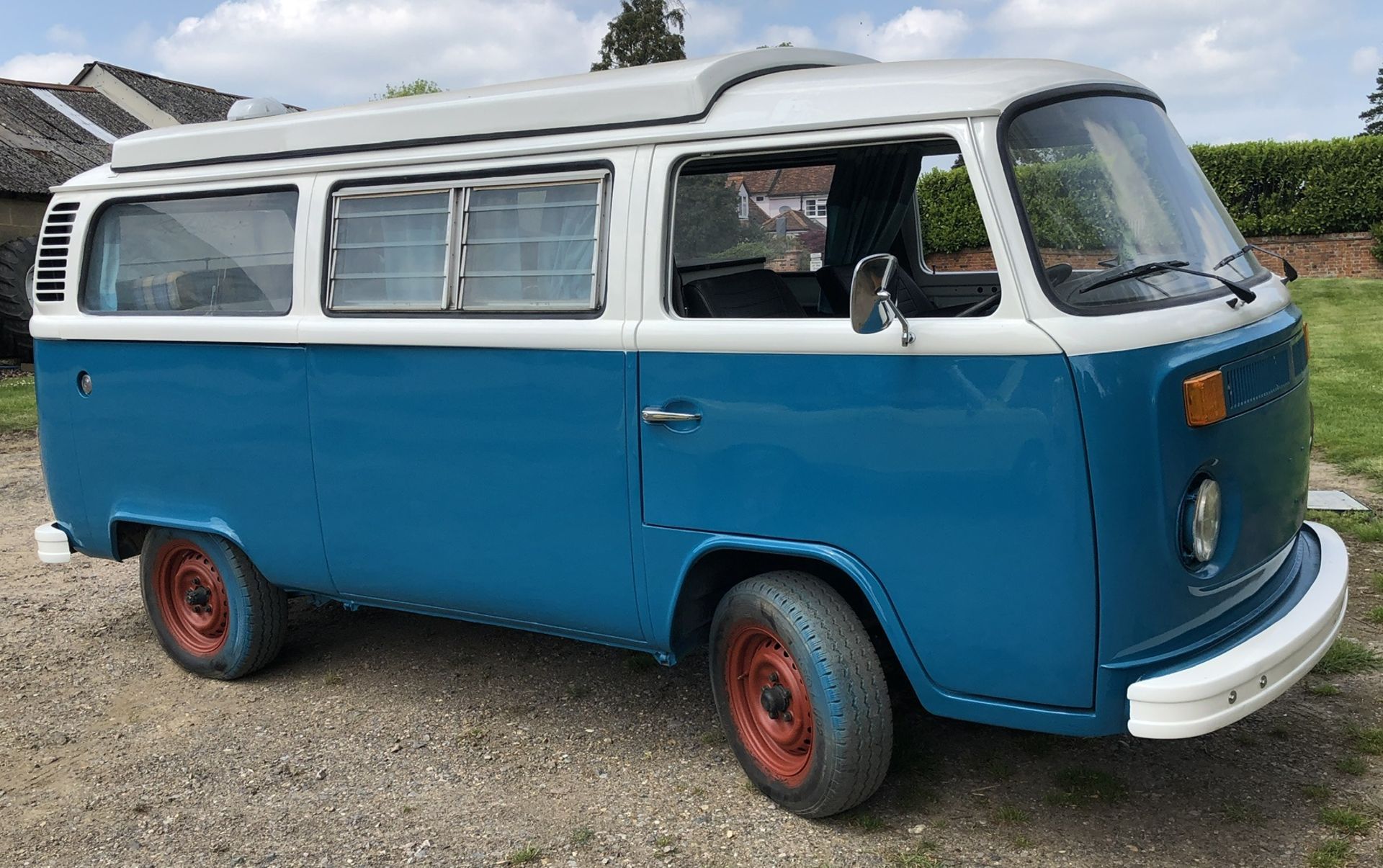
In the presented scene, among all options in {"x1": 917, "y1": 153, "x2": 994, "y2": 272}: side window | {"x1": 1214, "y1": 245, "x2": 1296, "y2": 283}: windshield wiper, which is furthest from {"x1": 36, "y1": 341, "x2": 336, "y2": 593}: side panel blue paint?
{"x1": 1214, "y1": 245, "x2": 1296, "y2": 283}: windshield wiper

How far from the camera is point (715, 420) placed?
376 centimetres

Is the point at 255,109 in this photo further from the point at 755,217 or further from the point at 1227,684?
the point at 1227,684

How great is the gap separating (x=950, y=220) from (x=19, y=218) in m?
18.3

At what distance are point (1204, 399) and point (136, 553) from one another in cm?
457

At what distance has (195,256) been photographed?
5.12m

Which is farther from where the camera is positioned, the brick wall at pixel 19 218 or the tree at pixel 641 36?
the tree at pixel 641 36

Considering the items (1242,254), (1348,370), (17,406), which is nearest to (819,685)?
(1242,254)

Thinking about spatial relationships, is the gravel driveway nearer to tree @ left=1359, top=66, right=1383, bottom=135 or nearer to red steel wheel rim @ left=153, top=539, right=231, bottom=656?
red steel wheel rim @ left=153, top=539, right=231, bottom=656

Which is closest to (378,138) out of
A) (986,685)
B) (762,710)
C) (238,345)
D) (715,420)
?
(238,345)

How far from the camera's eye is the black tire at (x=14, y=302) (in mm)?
A: 17969

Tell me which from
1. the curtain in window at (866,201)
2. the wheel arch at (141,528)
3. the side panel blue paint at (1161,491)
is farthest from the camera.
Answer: the wheel arch at (141,528)

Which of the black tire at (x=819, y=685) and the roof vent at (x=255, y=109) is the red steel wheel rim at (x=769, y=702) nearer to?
the black tire at (x=819, y=685)

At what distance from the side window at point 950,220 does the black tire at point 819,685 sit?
117cm

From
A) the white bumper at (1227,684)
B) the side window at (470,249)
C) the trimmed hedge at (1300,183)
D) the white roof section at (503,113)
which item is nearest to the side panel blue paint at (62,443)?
the white roof section at (503,113)
